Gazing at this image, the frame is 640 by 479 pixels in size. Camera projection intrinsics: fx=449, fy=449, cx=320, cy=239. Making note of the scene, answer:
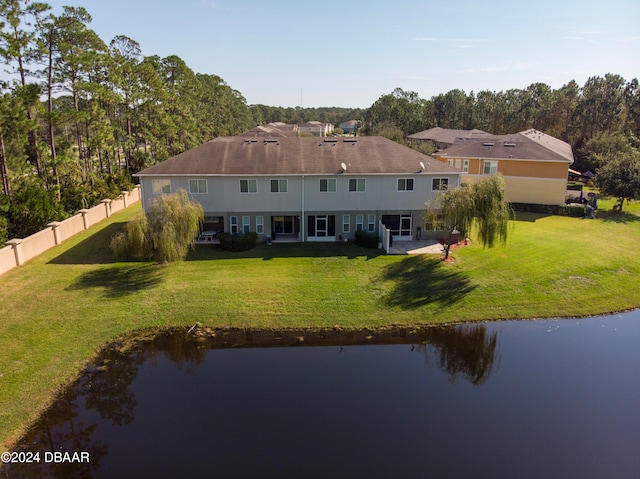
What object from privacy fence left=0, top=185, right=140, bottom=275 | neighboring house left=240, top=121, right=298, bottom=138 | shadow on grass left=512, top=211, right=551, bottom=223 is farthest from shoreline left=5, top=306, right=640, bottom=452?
neighboring house left=240, top=121, right=298, bottom=138

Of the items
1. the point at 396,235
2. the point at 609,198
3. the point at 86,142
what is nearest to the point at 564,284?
the point at 396,235

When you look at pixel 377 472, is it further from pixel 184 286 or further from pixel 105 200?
pixel 105 200

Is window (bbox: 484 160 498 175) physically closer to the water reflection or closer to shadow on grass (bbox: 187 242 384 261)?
shadow on grass (bbox: 187 242 384 261)

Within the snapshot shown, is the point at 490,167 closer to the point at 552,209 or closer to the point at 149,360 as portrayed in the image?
the point at 552,209

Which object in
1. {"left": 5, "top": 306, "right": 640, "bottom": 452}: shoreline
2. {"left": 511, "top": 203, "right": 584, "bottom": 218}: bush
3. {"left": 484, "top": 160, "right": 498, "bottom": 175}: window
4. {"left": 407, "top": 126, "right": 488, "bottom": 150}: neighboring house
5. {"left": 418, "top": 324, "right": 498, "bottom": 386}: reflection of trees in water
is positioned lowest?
{"left": 418, "top": 324, "right": 498, "bottom": 386}: reflection of trees in water

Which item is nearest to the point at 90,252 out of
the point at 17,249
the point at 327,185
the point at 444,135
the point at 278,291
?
the point at 17,249

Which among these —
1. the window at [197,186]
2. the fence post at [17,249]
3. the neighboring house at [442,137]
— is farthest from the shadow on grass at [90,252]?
the neighboring house at [442,137]

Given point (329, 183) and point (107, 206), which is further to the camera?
point (107, 206)
